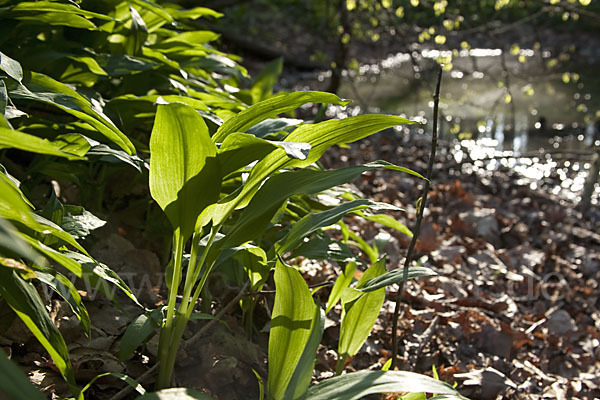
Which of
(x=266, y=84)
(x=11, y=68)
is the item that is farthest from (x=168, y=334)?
(x=266, y=84)

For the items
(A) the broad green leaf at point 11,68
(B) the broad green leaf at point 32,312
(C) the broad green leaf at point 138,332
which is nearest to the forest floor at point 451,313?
(C) the broad green leaf at point 138,332

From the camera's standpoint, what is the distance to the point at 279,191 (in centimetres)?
110

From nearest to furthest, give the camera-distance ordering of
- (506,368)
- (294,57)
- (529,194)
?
(506,368), (529,194), (294,57)

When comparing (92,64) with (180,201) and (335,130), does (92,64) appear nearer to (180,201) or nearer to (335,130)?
(180,201)

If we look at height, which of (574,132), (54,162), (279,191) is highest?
(574,132)

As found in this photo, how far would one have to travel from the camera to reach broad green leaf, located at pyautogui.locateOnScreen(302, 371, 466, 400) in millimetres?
912

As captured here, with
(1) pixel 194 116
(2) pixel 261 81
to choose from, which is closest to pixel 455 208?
(2) pixel 261 81

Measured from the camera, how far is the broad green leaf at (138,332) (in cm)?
111

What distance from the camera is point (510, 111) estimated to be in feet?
23.4

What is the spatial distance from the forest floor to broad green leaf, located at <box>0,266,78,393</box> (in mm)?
181

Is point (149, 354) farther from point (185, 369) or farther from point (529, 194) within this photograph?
point (529, 194)

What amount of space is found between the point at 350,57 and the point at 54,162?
380 inches

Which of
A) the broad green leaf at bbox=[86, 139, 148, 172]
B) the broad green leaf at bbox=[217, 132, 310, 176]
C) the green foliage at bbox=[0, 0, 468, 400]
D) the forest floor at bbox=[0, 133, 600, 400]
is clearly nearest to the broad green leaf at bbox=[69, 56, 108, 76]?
the green foliage at bbox=[0, 0, 468, 400]

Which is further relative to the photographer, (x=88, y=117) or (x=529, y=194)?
(x=529, y=194)
